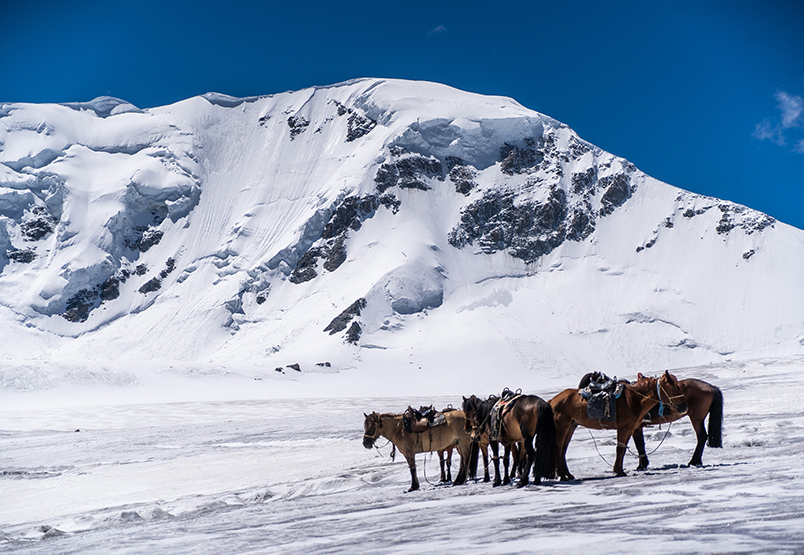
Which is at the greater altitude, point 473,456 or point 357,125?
point 357,125

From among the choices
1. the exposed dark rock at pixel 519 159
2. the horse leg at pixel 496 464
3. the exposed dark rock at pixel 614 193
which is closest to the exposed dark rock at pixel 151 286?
the exposed dark rock at pixel 519 159

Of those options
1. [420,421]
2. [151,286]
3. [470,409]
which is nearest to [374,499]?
[420,421]

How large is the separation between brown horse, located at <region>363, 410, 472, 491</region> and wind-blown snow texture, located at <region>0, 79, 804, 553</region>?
1.33m

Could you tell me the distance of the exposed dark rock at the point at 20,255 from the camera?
118 metres

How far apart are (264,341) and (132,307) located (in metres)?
36.9

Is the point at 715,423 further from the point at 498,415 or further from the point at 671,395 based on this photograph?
the point at 498,415

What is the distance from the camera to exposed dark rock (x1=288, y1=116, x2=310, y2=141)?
477ft

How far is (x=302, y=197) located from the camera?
12550 cm

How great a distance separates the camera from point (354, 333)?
8481 centimetres

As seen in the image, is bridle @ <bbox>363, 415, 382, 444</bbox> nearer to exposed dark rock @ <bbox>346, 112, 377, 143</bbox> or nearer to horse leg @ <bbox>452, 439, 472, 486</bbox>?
horse leg @ <bbox>452, 439, 472, 486</bbox>

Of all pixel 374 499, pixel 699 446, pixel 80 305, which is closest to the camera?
pixel 374 499

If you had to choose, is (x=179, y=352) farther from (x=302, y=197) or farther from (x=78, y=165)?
(x=78, y=165)

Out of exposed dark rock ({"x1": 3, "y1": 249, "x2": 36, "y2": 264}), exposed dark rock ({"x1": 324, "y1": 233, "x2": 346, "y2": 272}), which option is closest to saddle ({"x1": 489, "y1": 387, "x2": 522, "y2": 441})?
exposed dark rock ({"x1": 324, "y1": 233, "x2": 346, "y2": 272})

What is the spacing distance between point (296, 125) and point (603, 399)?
144641 millimetres
